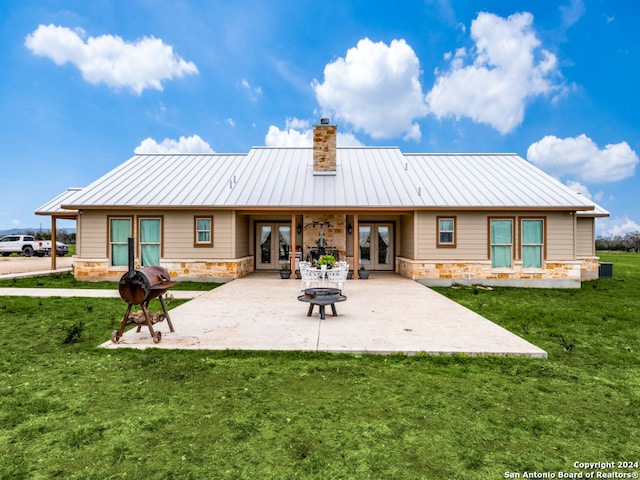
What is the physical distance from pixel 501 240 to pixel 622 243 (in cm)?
3271

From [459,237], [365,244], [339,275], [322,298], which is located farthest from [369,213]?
[322,298]

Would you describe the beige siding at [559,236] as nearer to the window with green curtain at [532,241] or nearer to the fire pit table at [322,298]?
the window with green curtain at [532,241]

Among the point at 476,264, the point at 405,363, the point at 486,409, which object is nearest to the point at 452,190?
the point at 476,264

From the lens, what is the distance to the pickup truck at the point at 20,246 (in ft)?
88.5

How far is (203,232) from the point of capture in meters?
13.4

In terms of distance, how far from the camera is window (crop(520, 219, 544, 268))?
1310cm

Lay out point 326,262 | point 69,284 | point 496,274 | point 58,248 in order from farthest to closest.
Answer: point 58,248
point 496,274
point 69,284
point 326,262

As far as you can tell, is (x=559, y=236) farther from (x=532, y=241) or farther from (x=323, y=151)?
(x=323, y=151)

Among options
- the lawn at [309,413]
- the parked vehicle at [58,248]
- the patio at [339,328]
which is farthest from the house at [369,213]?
the parked vehicle at [58,248]

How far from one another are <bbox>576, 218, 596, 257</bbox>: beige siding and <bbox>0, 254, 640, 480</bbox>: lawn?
1078 centimetres

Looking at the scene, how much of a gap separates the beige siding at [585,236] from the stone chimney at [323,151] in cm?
1078

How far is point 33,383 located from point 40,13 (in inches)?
696

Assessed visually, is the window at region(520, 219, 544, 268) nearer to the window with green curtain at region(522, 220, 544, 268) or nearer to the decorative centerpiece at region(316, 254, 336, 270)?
the window with green curtain at region(522, 220, 544, 268)

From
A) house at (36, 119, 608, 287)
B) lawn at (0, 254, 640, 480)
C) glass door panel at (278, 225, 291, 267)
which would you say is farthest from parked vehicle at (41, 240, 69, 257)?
lawn at (0, 254, 640, 480)
